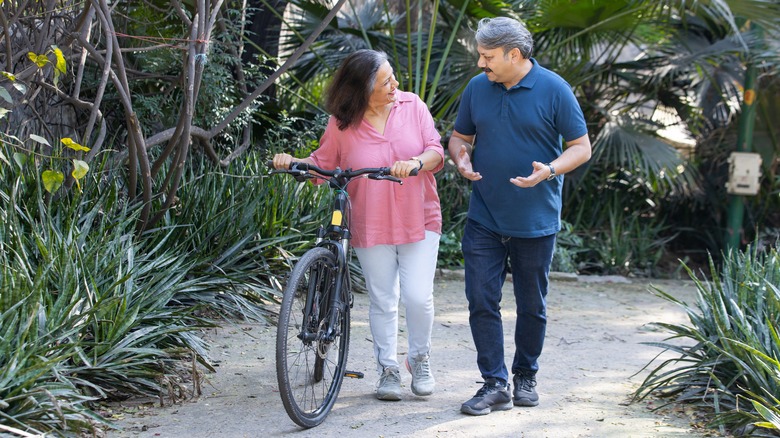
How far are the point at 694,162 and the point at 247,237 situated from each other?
683 centimetres

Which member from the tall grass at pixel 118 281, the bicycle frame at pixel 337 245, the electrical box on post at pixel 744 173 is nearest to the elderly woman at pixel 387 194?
the bicycle frame at pixel 337 245

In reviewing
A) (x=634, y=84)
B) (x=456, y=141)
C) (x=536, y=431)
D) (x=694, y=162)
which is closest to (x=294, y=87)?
(x=634, y=84)

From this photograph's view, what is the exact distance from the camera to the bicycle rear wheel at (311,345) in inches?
159

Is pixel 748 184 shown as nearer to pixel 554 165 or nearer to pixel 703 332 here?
pixel 703 332

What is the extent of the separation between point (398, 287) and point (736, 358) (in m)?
1.68

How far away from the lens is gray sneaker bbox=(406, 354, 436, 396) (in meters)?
4.84

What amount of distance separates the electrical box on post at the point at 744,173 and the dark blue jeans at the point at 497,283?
6390 millimetres

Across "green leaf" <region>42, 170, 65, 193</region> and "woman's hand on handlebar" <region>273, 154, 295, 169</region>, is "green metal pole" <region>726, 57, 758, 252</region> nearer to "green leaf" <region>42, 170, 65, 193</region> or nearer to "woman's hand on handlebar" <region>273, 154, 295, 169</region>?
"woman's hand on handlebar" <region>273, 154, 295, 169</region>

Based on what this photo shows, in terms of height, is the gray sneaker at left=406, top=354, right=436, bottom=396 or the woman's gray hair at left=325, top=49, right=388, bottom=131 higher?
the woman's gray hair at left=325, top=49, right=388, bottom=131

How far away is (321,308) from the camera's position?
4.43 meters

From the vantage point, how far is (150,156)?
736 cm

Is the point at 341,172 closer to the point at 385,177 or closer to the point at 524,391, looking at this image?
the point at 385,177

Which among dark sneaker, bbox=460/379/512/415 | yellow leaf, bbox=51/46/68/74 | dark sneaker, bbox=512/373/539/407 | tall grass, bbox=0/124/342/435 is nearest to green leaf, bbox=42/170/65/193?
tall grass, bbox=0/124/342/435

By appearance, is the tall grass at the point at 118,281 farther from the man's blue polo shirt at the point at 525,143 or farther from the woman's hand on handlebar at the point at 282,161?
the man's blue polo shirt at the point at 525,143
